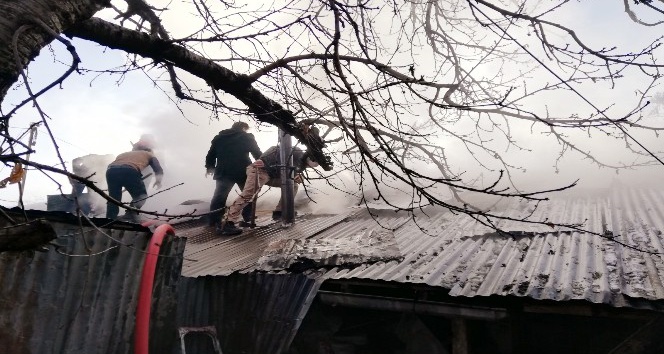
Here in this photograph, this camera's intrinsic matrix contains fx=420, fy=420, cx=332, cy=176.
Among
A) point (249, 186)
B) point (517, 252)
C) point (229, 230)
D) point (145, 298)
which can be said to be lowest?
point (145, 298)

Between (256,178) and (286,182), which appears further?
(286,182)

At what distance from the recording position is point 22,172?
93.2 inches

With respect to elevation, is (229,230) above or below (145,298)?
above

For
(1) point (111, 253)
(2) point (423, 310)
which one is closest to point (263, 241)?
(1) point (111, 253)

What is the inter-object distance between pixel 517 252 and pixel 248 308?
10.1 ft

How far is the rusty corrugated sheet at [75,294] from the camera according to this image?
3426mm

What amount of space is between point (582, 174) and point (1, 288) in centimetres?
1277

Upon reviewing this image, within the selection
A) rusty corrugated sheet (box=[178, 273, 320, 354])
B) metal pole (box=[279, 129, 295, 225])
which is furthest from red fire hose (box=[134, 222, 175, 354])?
metal pole (box=[279, 129, 295, 225])

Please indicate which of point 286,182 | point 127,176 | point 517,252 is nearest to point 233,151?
point 286,182

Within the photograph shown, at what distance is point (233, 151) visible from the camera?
7.80 metres

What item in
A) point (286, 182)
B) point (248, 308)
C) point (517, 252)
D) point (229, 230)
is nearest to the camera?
point (248, 308)

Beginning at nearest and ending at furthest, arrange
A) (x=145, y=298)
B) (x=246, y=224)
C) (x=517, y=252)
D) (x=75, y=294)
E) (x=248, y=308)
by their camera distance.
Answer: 1. (x=75, y=294)
2. (x=145, y=298)
3. (x=248, y=308)
4. (x=517, y=252)
5. (x=246, y=224)

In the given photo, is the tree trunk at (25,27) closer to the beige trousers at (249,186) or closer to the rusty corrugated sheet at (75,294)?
the rusty corrugated sheet at (75,294)

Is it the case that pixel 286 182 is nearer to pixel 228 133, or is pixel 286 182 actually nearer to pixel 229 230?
pixel 229 230
